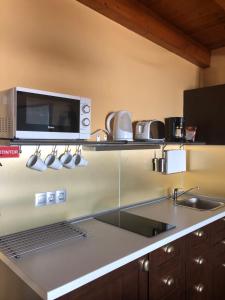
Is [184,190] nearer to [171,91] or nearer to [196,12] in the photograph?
[171,91]

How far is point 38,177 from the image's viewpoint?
1586mm

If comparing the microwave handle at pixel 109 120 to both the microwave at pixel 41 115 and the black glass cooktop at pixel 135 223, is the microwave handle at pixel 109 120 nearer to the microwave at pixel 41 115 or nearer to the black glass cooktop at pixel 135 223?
the microwave at pixel 41 115

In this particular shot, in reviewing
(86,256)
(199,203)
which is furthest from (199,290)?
(86,256)

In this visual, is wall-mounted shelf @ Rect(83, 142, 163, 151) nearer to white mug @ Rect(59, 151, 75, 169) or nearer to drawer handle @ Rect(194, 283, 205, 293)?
white mug @ Rect(59, 151, 75, 169)

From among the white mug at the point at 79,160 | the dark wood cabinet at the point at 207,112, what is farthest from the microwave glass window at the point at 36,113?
the dark wood cabinet at the point at 207,112

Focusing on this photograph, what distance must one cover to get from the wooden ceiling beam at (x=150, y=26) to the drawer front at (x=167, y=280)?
1.78m

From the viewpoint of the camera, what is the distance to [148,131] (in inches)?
74.0

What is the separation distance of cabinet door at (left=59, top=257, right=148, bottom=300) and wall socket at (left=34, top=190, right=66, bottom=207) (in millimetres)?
636

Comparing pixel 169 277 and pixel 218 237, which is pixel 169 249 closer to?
pixel 169 277

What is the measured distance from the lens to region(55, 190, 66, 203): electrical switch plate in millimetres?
1672

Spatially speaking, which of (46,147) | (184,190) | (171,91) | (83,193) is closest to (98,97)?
(46,147)

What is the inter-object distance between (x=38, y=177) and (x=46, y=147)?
7.7 inches

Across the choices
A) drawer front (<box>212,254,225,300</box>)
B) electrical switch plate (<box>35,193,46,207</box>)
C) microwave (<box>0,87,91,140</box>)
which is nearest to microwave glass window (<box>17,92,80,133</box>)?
microwave (<box>0,87,91,140</box>)

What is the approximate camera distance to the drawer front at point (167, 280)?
1.45 metres
